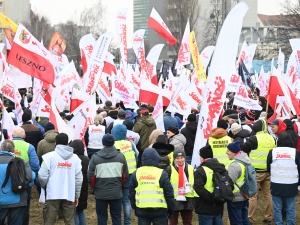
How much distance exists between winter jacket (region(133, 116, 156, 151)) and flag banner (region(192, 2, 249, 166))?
11.8 ft

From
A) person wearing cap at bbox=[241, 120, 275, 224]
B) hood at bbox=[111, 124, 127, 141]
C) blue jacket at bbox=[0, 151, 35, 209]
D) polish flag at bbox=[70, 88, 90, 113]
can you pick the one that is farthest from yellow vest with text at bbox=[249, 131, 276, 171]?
blue jacket at bbox=[0, 151, 35, 209]

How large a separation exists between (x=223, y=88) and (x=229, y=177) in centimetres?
142

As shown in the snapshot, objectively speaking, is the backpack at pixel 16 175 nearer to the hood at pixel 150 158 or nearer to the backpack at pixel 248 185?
the hood at pixel 150 158

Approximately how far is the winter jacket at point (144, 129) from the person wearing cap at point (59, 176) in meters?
4.15

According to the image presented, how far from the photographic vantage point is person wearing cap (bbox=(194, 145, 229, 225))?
25.6 ft

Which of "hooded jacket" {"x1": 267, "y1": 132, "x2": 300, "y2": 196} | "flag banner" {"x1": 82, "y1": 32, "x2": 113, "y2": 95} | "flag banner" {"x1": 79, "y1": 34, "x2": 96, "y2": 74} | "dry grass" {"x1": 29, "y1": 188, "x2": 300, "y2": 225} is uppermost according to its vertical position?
"flag banner" {"x1": 79, "y1": 34, "x2": 96, "y2": 74}

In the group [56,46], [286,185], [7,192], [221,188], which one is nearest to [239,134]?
[286,185]

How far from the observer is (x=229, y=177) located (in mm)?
8016

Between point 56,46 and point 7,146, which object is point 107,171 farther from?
point 56,46

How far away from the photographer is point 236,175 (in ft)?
28.0

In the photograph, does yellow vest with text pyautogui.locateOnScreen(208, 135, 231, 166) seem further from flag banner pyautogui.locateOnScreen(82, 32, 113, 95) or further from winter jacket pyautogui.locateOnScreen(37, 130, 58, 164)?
flag banner pyautogui.locateOnScreen(82, 32, 113, 95)

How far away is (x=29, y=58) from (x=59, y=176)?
3.43 metres

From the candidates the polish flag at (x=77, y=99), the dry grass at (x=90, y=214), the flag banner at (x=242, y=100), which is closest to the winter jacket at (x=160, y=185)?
the dry grass at (x=90, y=214)

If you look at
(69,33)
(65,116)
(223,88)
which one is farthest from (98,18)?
(223,88)
